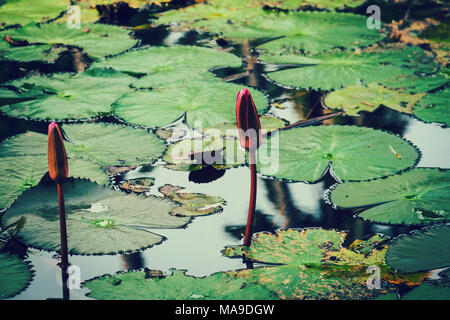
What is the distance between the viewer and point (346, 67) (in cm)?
316

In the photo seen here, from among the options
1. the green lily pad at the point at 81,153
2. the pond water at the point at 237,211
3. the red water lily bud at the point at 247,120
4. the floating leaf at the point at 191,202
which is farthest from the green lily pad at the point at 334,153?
the red water lily bud at the point at 247,120

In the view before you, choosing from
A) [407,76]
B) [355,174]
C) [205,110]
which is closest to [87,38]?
[205,110]

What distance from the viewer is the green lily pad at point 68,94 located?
2.64m

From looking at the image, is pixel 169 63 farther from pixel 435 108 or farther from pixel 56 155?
pixel 56 155

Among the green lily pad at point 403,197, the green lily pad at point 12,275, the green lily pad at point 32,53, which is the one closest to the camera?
the green lily pad at point 12,275

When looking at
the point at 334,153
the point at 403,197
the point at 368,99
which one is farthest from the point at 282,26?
the point at 403,197

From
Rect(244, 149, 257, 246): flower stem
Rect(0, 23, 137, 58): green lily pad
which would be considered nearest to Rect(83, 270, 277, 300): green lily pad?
Rect(244, 149, 257, 246): flower stem

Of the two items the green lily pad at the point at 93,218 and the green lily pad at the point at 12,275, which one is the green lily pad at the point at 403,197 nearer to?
the green lily pad at the point at 93,218

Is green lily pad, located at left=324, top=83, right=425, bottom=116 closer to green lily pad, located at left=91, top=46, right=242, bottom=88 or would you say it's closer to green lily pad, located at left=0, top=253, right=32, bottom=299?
green lily pad, located at left=91, top=46, right=242, bottom=88

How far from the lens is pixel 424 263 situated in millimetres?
1652

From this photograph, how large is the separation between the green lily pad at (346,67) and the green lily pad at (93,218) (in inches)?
51.8

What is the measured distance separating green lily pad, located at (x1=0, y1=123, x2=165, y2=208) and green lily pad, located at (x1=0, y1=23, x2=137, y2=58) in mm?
1068

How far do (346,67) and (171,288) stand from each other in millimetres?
1982

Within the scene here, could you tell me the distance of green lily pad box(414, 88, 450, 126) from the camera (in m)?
2.63
